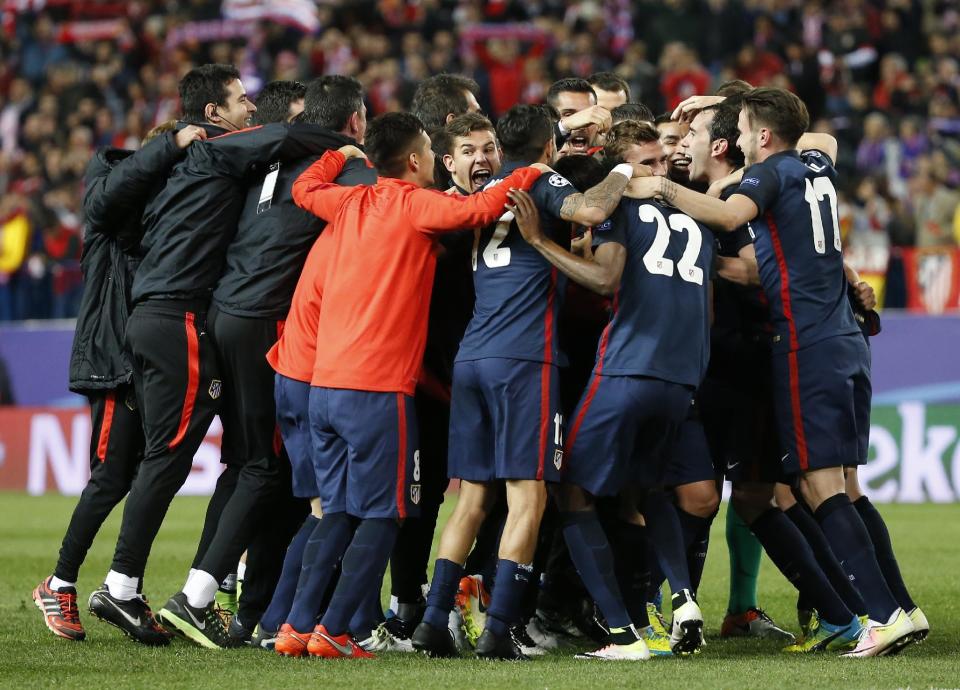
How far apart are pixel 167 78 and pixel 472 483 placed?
16226 mm

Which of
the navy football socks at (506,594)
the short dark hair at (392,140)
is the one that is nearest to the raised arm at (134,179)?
the short dark hair at (392,140)

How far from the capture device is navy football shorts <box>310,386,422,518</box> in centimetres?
584

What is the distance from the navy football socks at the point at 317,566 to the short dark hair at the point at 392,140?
1485 mm

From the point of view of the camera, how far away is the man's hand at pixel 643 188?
597 centimetres

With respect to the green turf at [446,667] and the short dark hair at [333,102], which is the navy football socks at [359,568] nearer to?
the green turf at [446,667]

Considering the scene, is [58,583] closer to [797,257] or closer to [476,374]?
[476,374]

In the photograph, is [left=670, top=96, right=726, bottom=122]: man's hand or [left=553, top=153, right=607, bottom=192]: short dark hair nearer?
[left=553, top=153, right=607, bottom=192]: short dark hair

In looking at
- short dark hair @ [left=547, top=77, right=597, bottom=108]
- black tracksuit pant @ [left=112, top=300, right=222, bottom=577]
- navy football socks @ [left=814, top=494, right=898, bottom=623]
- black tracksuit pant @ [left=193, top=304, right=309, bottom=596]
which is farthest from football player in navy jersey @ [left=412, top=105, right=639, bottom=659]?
short dark hair @ [left=547, top=77, right=597, bottom=108]

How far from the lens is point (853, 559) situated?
589 centimetres

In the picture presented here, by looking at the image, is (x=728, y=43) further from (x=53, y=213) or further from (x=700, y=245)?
(x=700, y=245)

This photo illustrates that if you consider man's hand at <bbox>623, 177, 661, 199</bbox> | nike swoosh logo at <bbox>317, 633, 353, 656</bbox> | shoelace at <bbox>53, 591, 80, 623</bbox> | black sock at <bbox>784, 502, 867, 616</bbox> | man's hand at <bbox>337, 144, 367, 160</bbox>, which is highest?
man's hand at <bbox>337, 144, 367, 160</bbox>

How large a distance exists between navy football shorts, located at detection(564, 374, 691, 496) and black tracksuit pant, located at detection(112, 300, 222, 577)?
5.65ft

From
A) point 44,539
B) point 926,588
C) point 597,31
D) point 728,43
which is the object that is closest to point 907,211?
point 728,43

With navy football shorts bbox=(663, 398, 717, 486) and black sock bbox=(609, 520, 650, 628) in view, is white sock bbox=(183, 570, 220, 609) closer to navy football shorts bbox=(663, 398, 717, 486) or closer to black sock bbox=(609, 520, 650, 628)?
black sock bbox=(609, 520, 650, 628)
